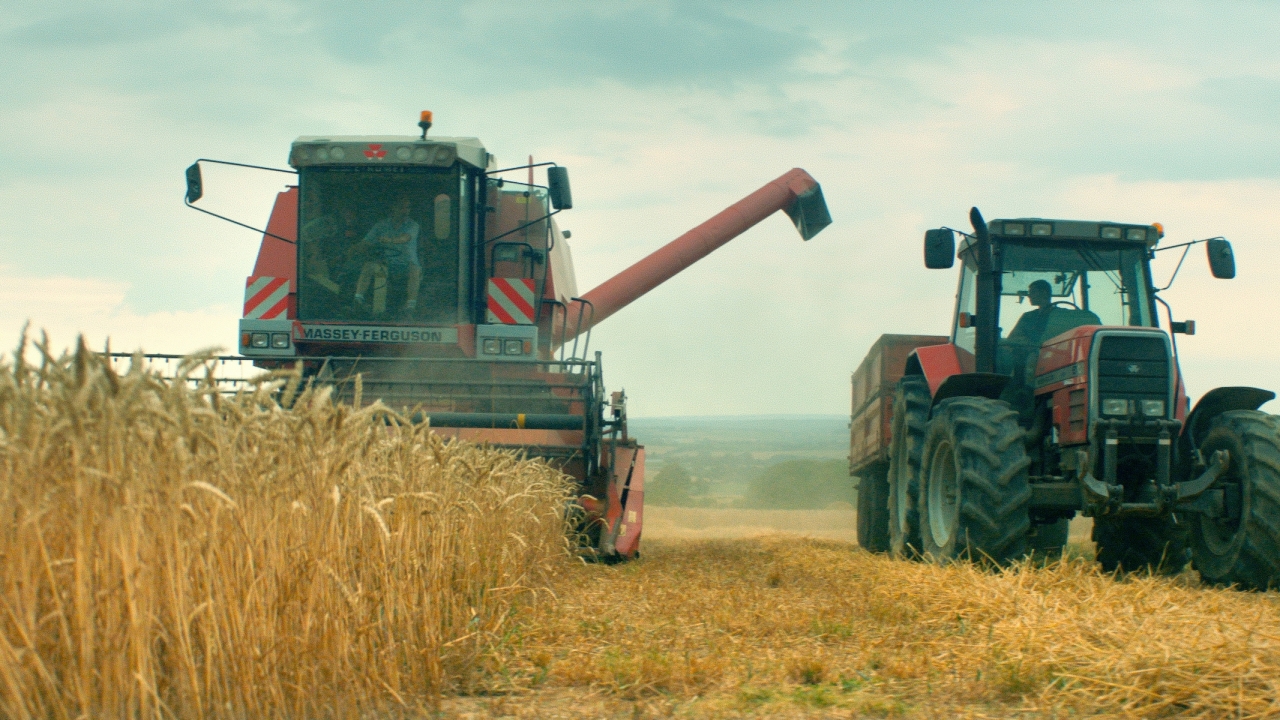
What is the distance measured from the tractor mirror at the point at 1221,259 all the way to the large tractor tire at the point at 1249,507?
2.96 ft

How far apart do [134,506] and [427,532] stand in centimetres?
185

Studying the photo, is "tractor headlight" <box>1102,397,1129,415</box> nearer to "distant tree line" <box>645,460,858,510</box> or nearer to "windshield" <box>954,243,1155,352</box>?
"windshield" <box>954,243,1155,352</box>

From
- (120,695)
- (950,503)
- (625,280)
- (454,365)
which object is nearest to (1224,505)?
(950,503)

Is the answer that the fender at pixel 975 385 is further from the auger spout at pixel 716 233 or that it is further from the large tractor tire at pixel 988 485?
the auger spout at pixel 716 233

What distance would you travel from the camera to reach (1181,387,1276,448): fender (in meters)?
7.24

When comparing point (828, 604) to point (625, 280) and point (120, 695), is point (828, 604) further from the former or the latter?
point (625, 280)

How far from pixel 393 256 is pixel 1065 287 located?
509 cm

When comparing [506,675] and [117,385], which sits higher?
[117,385]

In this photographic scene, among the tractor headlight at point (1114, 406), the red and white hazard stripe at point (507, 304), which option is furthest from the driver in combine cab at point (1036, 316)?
the red and white hazard stripe at point (507, 304)

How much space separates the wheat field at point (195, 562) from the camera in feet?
8.27

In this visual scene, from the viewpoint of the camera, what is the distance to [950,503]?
7.80 meters

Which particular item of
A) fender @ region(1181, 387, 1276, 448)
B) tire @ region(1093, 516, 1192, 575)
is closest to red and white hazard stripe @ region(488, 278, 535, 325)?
tire @ region(1093, 516, 1192, 575)

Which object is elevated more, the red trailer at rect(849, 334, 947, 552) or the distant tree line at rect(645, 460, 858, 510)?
the red trailer at rect(849, 334, 947, 552)

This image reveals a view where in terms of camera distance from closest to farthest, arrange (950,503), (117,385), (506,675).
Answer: (117,385) → (506,675) → (950,503)
